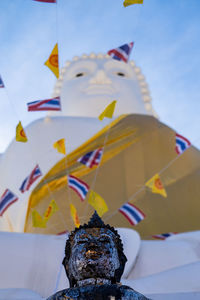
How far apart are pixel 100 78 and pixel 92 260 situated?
9.55 metres

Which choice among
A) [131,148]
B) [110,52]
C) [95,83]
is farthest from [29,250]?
[95,83]

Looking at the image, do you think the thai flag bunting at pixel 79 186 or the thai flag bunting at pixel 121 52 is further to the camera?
the thai flag bunting at pixel 79 186

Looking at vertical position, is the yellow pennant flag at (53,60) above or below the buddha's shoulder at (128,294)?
above

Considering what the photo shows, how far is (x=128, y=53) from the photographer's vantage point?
635 centimetres

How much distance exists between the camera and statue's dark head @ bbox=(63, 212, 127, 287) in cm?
223

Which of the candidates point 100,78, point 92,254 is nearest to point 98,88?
point 100,78

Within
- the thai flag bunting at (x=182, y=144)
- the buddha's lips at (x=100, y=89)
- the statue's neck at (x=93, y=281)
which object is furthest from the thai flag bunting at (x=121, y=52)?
the buddha's lips at (x=100, y=89)

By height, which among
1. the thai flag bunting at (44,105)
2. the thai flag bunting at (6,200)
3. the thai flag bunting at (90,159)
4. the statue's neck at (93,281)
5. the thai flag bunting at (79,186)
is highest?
the thai flag bunting at (44,105)

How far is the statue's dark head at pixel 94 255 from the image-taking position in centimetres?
223

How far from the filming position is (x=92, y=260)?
7.34 feet

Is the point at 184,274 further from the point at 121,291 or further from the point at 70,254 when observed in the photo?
the point at 121,291

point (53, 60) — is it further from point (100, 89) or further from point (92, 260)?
point (100, 89)

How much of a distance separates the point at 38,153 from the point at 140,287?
5.11 metres

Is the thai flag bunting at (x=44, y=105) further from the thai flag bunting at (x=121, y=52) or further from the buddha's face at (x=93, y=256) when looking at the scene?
the buddha's face at (x=93, y=256)
